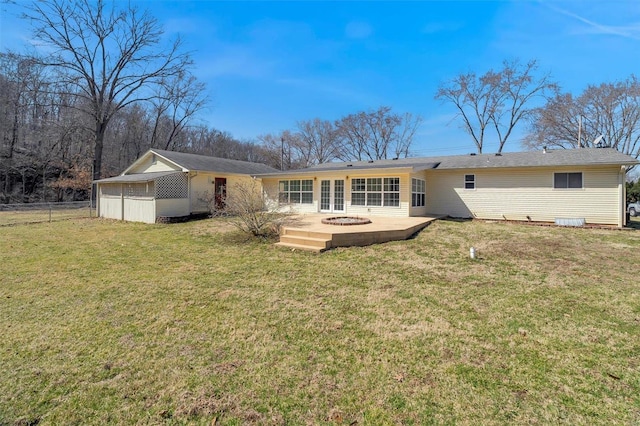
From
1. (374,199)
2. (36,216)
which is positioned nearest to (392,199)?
(374,199)

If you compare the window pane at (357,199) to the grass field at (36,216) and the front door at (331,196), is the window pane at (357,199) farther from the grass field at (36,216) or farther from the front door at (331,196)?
the grass field at (36,216)

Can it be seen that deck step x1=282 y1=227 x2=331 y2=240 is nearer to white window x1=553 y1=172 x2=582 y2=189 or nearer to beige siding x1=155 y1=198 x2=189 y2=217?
beige siding x1=155 y1=198 x2=189 y2=217

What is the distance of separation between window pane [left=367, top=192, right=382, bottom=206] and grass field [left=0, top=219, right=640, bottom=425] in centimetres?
606

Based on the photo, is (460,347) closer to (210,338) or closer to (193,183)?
(210,338)

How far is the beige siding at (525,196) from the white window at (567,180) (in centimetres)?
14

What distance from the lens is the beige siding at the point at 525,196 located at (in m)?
10.8

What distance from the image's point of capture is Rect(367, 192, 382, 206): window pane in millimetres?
12578

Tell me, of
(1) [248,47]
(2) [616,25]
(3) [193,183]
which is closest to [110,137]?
(3) [193,183]

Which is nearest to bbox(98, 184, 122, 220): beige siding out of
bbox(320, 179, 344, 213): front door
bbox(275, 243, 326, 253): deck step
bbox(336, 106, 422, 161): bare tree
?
bbox(320, 179, 344, 213): front door

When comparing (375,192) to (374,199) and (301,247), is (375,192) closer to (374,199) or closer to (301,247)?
(374,199)

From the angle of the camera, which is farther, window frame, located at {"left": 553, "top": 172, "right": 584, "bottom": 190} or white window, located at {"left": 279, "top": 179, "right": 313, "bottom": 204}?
white window, located at {"left": 279, "top": 179, "right": 313, "bottom": 204}

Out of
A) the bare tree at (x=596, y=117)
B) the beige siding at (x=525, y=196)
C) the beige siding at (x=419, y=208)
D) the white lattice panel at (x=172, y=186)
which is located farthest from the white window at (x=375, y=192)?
the bare tree at (x=596, y=117)

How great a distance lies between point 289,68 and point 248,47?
224 inches

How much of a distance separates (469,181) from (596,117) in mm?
21931
